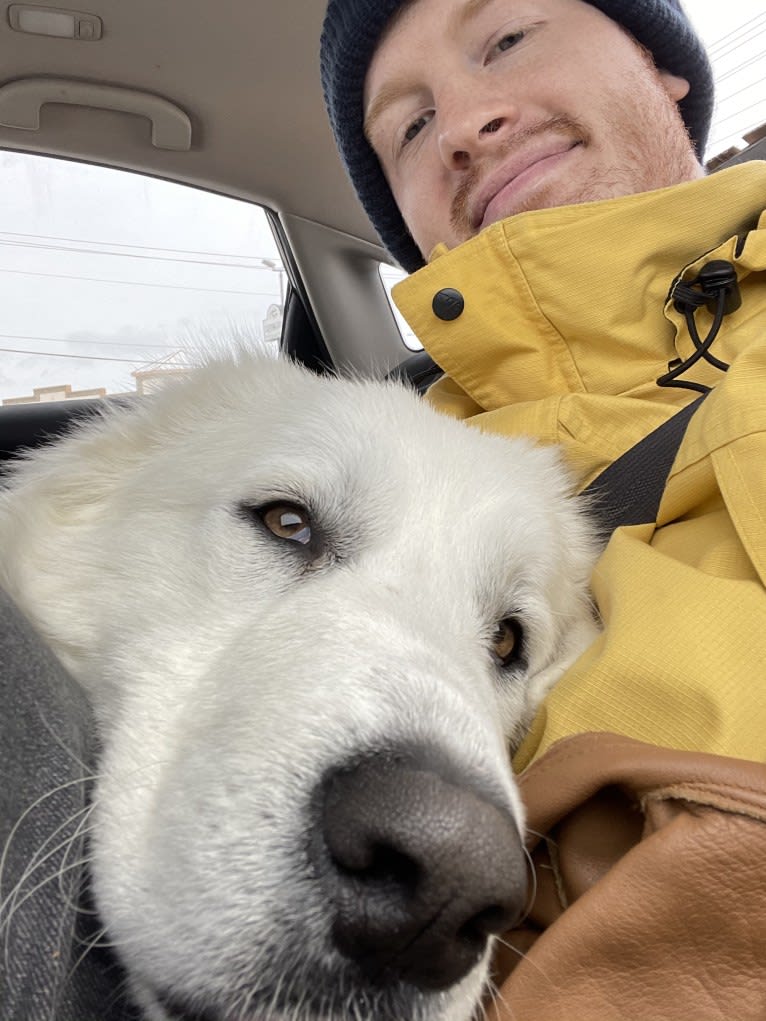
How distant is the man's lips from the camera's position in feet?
7.84

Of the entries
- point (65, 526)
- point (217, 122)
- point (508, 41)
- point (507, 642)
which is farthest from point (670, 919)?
point (217, 122)

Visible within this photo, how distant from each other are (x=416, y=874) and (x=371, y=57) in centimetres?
312

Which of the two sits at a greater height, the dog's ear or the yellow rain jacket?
the dog's ear

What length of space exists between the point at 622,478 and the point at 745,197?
2.52 ft

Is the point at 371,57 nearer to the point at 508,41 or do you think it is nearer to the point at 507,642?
the point at 508,41

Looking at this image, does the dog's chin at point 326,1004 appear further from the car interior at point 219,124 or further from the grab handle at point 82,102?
the grab handle at point 82,102

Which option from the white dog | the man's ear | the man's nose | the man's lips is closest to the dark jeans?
the white dog

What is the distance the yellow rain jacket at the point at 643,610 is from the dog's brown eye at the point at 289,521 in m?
→ 0.55

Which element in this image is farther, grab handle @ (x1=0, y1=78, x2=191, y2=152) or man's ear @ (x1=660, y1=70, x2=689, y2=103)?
grab handle @ (x1=0, y1=78, x2=191, y2=152)

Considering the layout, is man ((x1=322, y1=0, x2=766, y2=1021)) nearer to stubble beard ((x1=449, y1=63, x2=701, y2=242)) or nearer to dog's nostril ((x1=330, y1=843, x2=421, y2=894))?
stubble beard ((x1=449, y1=63, x2=701, y2=242))

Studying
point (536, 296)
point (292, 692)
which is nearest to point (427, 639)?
point (292, 692)

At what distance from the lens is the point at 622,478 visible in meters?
1.75

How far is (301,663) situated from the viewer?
100cm

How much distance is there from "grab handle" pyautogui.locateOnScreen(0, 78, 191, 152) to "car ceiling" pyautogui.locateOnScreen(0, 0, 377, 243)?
0.04 meters
